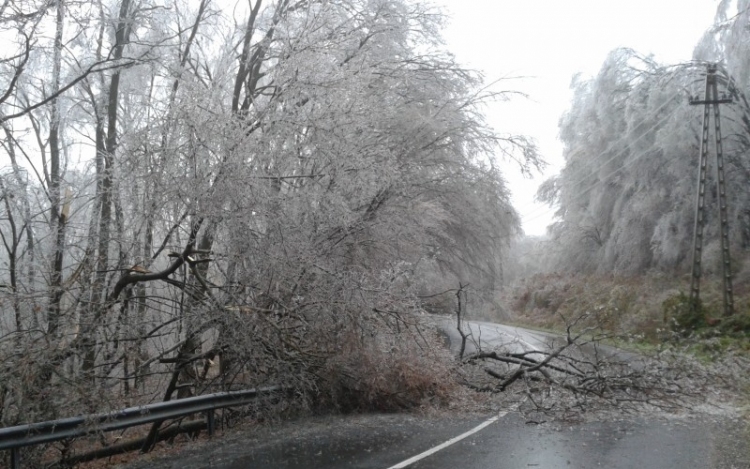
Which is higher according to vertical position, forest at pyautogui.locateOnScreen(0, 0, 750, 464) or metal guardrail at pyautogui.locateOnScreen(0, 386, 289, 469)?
forest at pyautogui.locateOnScreen(0, 0, 750, 464)

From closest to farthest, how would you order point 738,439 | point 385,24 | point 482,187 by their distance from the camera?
1. point 738,439
2. point 385,24
3. point 482,187

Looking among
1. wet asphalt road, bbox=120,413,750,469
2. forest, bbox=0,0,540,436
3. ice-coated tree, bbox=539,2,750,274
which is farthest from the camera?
ice-coated tree, bbox=539,2,750,274

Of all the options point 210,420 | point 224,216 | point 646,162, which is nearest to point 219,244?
point 224,216

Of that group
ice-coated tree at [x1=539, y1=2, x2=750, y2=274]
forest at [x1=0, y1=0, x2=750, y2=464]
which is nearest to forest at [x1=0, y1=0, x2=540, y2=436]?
forest at [x1=0, y1=0, x2=750, y2=464]

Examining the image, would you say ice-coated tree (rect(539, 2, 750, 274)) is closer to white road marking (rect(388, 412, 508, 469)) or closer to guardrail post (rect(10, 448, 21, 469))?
white road marking (rect(388, 412, 508, 469))

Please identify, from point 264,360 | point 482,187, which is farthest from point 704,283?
point 264,360

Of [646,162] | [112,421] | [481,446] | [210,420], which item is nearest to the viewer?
[112,421]

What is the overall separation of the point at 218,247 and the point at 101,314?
1.92m

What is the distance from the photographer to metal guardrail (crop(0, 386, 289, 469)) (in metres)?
7.66

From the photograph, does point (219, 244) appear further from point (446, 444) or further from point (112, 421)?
point (446, 444)

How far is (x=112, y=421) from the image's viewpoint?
28.2ft

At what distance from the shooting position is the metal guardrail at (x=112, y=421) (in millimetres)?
7660

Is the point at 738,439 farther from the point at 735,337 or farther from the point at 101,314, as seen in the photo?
the point at 735,337

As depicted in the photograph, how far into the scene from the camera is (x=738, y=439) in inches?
340
